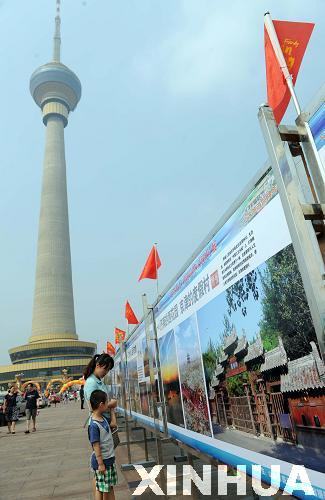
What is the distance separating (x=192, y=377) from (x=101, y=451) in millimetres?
1188

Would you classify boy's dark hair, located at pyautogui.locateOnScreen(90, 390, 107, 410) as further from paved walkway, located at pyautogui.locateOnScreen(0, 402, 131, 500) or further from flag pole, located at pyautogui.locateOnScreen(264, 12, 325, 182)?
flag pole, located at pyautogui.locateOnScreen(264, 12, 325, 182)

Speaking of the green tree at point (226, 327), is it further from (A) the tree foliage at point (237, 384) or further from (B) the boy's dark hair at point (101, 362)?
(B) the boy's dark hair at point (101, 362)

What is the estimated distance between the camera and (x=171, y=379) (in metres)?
5.28

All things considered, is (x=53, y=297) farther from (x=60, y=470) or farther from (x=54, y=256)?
(x=60, y=470)

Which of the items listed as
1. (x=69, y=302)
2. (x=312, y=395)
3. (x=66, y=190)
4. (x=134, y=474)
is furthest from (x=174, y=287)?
(x=66, y=190)

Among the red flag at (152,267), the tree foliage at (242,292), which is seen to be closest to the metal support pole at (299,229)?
the tree foliage at (242,292)

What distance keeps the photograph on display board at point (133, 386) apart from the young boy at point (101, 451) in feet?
13.1

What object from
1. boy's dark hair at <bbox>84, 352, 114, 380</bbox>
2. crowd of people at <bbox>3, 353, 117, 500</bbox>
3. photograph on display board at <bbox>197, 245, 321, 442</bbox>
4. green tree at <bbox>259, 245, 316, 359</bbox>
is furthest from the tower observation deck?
green tree at <bbox>259, 245, 316, 359</bbox>

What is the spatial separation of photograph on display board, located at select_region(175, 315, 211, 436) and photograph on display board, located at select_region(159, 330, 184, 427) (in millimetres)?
219

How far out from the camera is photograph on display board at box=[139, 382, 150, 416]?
22.9 ft

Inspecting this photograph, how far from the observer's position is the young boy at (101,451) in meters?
3.80

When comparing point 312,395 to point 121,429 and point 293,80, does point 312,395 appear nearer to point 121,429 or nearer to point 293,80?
point 293,80

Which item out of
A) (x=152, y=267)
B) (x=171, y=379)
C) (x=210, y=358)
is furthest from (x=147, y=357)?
(x=210, y=358)

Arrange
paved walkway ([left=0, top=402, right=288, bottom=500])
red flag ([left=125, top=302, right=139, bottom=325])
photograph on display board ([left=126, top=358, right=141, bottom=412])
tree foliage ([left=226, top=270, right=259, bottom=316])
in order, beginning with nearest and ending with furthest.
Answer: tree foliage ([left=226, top=270, right=259, bottom=316]) < paved walkway ([left=0, top=402, right=288, bottom=500]) < photograph on display board ([left=126, top=358, right=141, bottom=412]) < red flag ([left=125, top=302, right=139, bottom=325])
